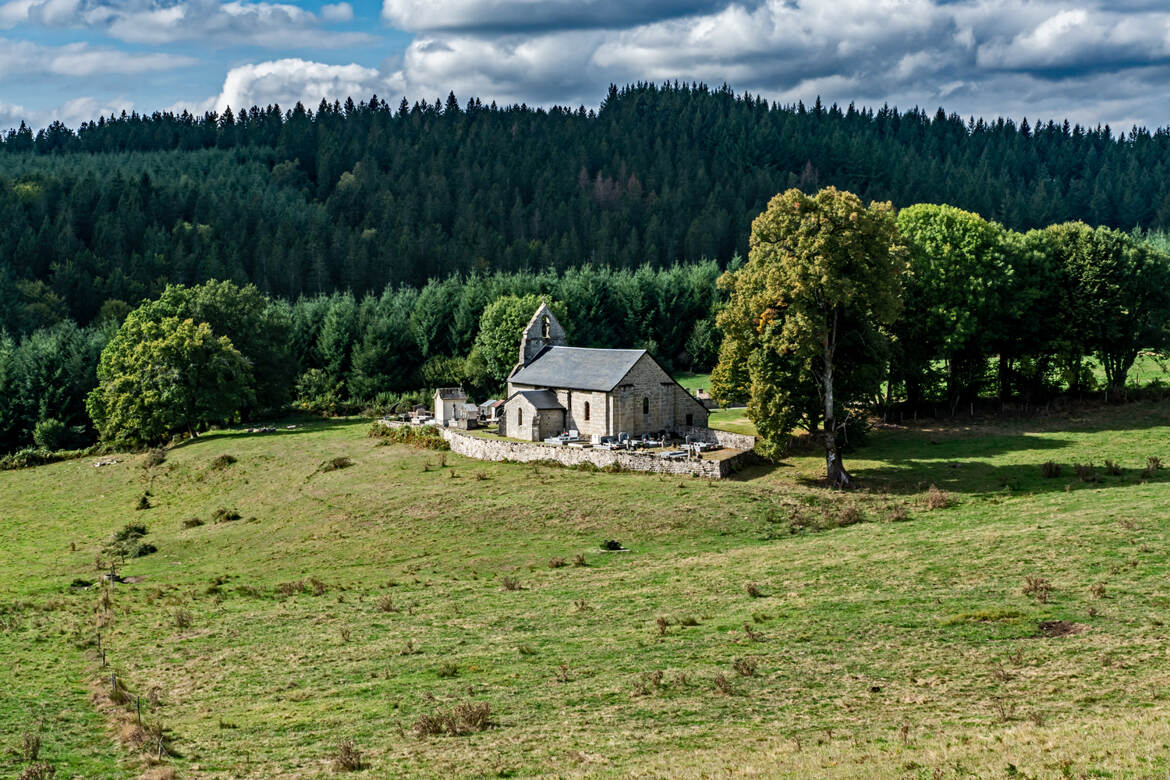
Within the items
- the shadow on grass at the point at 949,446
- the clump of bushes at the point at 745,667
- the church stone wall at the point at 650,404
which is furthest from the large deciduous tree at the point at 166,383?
the clump of bushes at the point at 745,667

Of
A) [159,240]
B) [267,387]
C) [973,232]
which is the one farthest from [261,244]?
[973,232]

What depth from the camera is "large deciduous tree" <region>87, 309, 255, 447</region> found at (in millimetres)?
76688

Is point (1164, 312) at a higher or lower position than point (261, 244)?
lower

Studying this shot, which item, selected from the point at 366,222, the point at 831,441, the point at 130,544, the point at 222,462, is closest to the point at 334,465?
the point at 222,462

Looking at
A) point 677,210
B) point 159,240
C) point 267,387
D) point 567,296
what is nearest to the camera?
point 267,387

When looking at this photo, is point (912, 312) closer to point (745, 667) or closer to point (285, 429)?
point (745, 667)

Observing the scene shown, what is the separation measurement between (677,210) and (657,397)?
116951 mm

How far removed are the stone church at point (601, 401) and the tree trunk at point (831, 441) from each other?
40.2ft

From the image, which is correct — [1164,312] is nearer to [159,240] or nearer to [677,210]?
[677,210]

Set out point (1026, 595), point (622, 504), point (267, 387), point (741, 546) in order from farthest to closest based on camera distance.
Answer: point (267, 387) → point (622, 504) → point (741, 546) → point (1026, 595)

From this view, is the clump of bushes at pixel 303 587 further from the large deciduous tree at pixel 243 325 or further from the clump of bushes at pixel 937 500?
the large deciduous tree at pixel 243 325

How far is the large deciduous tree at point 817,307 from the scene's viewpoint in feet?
177

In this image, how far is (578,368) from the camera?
→ 220 ft

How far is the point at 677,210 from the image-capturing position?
17662 centimetres
